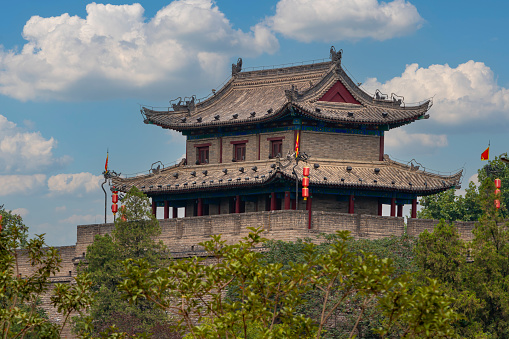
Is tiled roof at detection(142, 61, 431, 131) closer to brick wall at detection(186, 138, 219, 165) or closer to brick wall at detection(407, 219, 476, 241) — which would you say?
brick wall at detection(186, 138, 219, 165)

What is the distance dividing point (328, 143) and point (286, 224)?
6.75 m

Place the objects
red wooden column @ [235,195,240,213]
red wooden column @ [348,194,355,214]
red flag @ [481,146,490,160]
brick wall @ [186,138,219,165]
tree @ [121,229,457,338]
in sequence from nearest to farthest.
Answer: tree @ [121,229,457,338] < red wooden column @ [348,194,355,214] < red flag @ [481,146,490,160] < red wooden column @ [235,195,240,213] < brick wall @ [186,138,219,165]

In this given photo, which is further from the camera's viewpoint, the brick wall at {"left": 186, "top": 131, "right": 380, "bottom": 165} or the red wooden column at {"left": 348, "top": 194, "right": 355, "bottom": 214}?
the brick wall at {"left": 186, "top": 131, "right": 380, "bottom": 165}

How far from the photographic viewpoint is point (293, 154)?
156 ft

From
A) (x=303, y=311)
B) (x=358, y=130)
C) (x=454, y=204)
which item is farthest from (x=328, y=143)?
(x=454, y=204)

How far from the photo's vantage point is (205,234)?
46344 millimetres

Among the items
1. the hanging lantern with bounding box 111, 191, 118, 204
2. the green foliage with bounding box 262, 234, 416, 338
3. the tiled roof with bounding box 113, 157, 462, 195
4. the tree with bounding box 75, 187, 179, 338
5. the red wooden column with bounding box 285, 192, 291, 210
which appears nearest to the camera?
the green foliage with bounding box 262, 234, 416, 338

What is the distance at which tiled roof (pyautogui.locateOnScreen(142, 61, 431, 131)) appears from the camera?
160 feet

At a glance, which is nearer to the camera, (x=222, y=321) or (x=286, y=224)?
(x=222, y=321)

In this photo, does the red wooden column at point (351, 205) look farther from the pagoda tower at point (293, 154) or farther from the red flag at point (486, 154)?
the red flag at point (486, 154)

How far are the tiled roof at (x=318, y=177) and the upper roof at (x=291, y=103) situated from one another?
2048mm

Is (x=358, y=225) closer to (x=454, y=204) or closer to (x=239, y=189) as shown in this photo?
(x=239, y=189)

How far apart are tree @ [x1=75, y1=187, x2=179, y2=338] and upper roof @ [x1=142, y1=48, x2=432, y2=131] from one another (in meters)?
8.98

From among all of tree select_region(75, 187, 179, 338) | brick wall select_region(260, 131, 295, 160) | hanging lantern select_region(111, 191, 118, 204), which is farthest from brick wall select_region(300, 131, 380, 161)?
hanging lantern select_region(111, 191, 118, 204)
